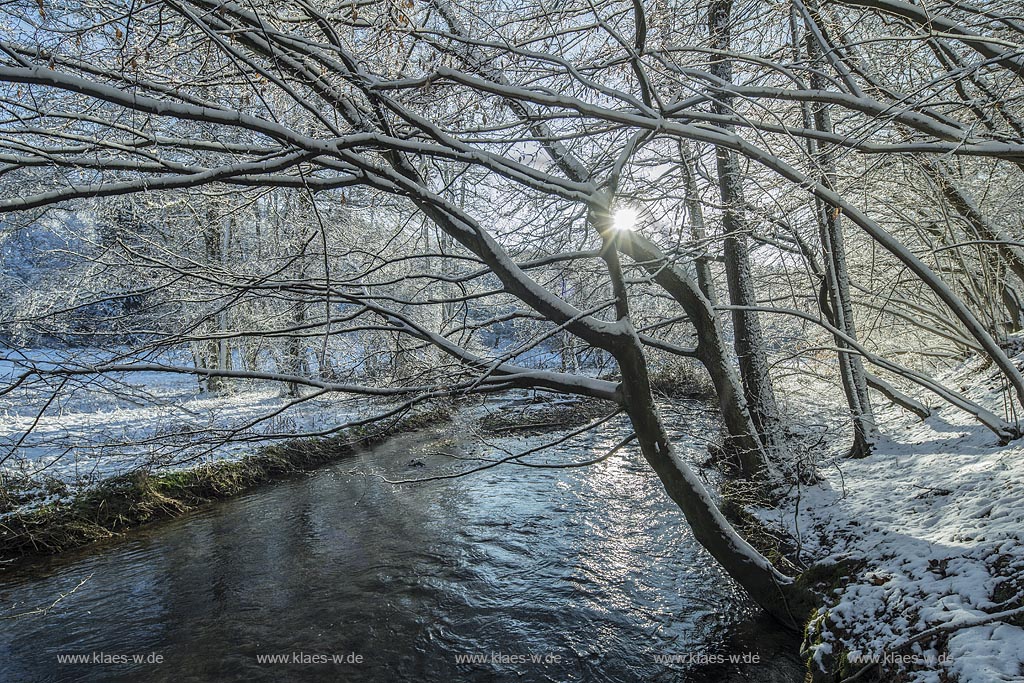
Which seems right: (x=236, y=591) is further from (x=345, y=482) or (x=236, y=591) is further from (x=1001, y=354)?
(x=1001, y=354)

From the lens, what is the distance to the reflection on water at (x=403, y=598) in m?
4.87

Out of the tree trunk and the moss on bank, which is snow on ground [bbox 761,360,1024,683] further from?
the moss on bank

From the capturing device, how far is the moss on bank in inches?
290

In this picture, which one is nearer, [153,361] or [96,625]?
[153,361]

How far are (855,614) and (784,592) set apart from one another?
2.84ft

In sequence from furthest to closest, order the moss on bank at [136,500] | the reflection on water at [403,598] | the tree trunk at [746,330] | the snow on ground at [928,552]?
the moss on bank at [136,500], the tree trunk at [746,330], the reflection on water at [403,598], the snow on ground at [928,552]

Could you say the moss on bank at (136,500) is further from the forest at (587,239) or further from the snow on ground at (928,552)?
the snow on ground at (928,552)

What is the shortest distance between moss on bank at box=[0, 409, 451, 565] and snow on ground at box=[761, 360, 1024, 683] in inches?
177

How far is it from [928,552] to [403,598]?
4.85 meters

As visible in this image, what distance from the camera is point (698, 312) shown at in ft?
19.6

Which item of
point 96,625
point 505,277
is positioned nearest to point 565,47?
point 505,277

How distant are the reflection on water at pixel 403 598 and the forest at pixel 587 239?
92mm

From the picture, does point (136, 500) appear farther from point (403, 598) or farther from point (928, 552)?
point (928, 552)

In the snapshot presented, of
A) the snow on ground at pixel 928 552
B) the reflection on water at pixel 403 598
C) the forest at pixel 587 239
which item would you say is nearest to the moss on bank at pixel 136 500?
the forest at pixel 587 239
